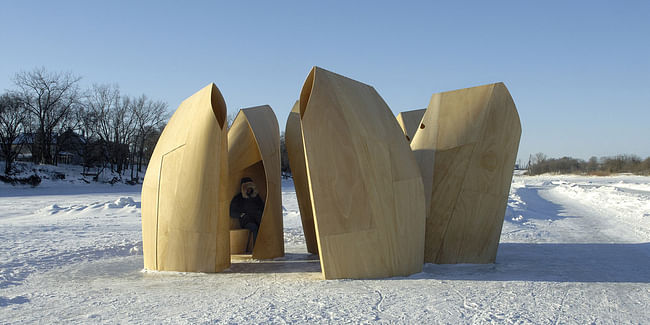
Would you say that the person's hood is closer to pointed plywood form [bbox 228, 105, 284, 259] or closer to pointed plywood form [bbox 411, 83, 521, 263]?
pointed plywood form [bbox 228, 105, 284, 259]

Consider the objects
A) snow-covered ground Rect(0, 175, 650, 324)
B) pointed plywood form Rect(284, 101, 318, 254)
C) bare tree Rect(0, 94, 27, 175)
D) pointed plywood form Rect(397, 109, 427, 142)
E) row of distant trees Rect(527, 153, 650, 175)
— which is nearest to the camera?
snow-covered ground Rect(0, 175, 650, 324)

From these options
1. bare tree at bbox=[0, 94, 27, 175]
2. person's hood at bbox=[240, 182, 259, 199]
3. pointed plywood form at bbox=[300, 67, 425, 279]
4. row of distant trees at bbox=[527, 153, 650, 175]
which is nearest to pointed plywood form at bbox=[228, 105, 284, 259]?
person's hood at bbox=[240, 182, 259, 199]

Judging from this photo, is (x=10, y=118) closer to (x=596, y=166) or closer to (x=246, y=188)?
(x=246, y=188)

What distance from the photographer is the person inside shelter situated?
11672 millimetres

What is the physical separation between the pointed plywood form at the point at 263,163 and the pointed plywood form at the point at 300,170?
1.14 ft

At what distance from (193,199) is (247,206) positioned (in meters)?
3.67

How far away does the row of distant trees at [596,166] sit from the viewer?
75562mm

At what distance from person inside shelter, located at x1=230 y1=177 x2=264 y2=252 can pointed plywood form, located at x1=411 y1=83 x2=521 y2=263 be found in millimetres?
4443

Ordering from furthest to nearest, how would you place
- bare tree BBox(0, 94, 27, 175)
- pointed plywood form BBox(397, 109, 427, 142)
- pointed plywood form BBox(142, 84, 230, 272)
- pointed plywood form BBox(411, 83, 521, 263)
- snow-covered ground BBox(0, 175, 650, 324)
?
1. bare tree BBox(0, 94, 27, 175)
2. pointed plywood form BBox(397, 109, 427, 142)
3. pointed plywood form BBox(411, 83, 521, 263)
4. pointed plywood form BBox(142, 84, 230, 272)
5. snow-covered ground BBox(0, 175, 650, 324)

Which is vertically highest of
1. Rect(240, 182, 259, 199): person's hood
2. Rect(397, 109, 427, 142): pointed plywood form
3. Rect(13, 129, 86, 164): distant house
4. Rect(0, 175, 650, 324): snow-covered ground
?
Rect(13, 129, 86, 164): distant house

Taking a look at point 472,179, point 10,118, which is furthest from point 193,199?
point 10,118

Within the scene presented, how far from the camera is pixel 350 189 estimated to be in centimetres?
722

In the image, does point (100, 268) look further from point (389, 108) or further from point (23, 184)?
point (23, 184)

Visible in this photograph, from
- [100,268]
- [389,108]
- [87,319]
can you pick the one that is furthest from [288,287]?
[100,268]
